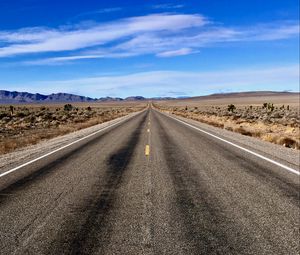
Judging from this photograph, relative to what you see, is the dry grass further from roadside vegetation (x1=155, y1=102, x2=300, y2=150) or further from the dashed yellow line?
the dashed yellow line

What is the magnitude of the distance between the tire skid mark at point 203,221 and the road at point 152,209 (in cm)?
1

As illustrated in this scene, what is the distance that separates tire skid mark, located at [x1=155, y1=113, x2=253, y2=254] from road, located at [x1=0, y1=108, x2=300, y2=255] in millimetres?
13

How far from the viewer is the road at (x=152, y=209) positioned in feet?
15.5

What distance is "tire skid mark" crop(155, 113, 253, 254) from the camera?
4660 millimetres

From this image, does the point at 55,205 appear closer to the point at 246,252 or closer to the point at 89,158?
the point at 246,252

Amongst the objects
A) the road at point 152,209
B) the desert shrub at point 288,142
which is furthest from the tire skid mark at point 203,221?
the desert shrub at point 288,142

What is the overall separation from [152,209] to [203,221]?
3.25ft

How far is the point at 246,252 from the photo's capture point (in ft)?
14.7

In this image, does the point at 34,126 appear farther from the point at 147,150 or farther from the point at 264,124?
the point at 147,150

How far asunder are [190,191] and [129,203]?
1419 millimetres

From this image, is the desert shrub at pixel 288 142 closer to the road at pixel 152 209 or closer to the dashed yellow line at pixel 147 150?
the dashed yellow line at pixel 147 150

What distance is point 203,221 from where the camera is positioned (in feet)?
18.4

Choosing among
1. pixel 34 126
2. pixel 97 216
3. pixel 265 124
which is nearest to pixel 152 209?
pixel 97 216

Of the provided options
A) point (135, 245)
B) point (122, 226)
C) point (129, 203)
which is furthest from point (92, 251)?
point (129, 203)
